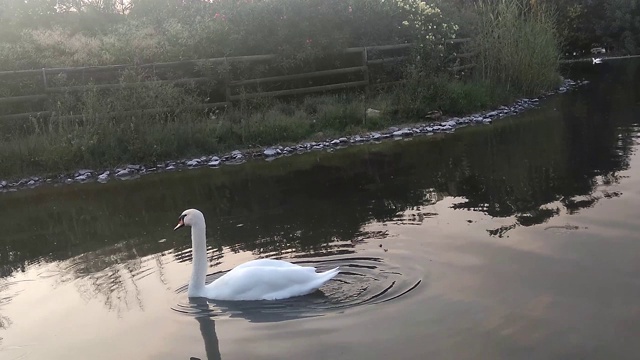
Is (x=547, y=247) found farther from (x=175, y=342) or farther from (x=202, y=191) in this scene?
(x=202, y=191)

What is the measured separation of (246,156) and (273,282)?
313 inches

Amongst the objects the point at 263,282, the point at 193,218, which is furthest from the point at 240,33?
the point at 263,282

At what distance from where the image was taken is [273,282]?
18.0ft

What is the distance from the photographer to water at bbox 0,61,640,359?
4613 mm

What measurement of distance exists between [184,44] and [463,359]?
13697 mm

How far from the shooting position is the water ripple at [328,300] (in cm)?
521

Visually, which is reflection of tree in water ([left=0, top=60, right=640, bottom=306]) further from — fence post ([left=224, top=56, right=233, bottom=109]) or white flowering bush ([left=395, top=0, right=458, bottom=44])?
white flowering bush ([left=395, top=0, right=458, bottom=44])

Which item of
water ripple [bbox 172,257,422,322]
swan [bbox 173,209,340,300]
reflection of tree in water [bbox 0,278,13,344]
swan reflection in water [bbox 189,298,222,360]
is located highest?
swan [bbox 173,209,340,300]

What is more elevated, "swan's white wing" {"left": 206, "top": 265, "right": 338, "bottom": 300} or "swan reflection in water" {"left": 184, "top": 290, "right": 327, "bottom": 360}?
"swan's white wing" {"left": 206, "top": 265, "right": 338, "bottom": 300}

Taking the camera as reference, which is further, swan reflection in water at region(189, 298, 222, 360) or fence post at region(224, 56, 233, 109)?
fence post at region(224, 56, 233, 109)

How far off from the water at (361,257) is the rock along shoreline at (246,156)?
0.77m

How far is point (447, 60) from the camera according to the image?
63.5 ft

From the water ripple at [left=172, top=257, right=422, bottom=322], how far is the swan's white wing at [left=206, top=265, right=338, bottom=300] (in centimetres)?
6

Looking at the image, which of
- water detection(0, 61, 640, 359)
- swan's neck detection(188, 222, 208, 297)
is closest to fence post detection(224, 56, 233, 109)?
water detection(0, 61, 640, 359)
